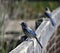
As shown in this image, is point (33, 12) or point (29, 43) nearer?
point (29, 43)

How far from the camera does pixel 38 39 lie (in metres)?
6.92

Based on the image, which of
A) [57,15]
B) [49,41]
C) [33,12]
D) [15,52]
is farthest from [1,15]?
[33,12]

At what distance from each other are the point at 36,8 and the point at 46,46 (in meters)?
14.9

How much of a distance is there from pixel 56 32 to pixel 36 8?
1285 cm

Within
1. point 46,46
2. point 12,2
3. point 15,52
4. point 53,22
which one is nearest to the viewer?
point 15,52

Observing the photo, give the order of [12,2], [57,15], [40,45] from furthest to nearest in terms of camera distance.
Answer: [12,2] < [57,15] < [40,45]

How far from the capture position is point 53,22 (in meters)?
9.29

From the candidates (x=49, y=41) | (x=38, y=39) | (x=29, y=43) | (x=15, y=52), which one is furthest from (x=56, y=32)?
(x=15, y=52)

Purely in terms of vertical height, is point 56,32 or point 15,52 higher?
point 15,52

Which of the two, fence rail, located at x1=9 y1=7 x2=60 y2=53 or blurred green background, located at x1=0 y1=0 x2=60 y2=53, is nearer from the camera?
fence rail, located at x1=9 y1=7 x2=60 y2=53

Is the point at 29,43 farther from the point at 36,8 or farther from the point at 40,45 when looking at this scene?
the point at 36,8

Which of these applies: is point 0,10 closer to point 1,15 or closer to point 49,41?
point 1,15

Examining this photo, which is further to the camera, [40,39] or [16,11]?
[16,11]

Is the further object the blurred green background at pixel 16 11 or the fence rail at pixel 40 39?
the blurred green background at pixel 16 11
